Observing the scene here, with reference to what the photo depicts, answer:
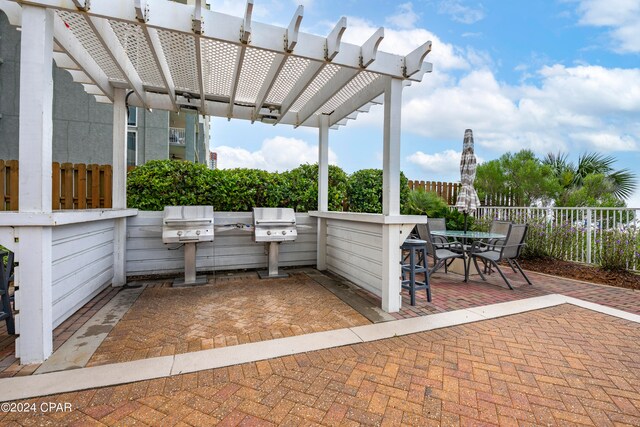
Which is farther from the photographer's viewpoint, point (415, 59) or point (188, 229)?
point (188, 229)

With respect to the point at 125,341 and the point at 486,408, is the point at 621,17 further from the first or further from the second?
the point at 125,341

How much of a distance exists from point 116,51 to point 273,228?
2.80 meters

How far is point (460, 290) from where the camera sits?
4.10m

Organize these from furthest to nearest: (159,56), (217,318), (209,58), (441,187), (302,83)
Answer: (441,187), (302,83), (209,58), (159,56), (217,318)

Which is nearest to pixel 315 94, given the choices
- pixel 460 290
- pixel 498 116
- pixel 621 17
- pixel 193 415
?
pixel 460 290

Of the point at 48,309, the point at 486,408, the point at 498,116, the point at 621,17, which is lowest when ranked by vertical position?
the point at 486,408

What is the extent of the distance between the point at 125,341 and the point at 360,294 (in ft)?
8.36

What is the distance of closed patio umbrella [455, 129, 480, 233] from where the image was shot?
16.6 ft

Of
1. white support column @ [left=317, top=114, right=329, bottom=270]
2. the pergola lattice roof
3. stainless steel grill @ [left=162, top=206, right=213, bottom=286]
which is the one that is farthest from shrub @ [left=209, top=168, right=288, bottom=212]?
the pergola lattice roof

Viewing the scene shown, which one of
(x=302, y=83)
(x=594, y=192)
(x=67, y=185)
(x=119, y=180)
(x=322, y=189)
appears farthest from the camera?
(x=594, y=192)

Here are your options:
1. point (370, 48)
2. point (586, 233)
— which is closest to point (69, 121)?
point (370, 48)

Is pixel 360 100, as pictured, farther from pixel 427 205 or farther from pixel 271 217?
pixel 427 205

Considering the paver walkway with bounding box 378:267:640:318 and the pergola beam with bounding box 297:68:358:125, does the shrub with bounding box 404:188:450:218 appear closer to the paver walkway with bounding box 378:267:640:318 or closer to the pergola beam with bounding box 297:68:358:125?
the paver walkway with bounding box 378:267:640:318

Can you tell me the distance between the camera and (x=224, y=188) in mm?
5031
